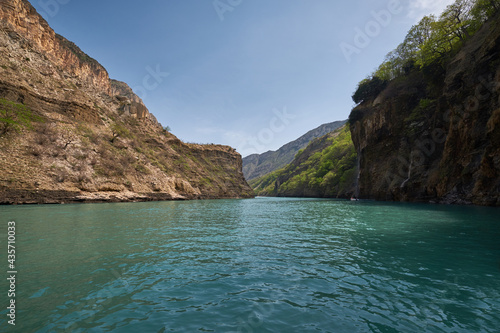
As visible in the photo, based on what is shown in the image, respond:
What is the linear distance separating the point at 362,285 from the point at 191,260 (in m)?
5.27

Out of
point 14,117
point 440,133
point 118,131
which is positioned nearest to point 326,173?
point 440,133

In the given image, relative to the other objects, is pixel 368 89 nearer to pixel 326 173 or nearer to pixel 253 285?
pixel 326 173

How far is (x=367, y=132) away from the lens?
54344 millimetres

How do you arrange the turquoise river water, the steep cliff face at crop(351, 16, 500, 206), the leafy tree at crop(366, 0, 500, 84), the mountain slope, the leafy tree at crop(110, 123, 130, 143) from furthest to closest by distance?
the mountain slope, the leafy tree at crop(110, 123, 130, 143), the leafy tree at crop(366, 0, 500, 84), the steep cliff face at crop(351, 16, 500, 206), the turquoise river water

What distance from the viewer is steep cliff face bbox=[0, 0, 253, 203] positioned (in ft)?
106

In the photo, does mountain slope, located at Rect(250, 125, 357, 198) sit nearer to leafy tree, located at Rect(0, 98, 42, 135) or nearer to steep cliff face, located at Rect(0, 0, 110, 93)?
leafy tree, located at Rect(0, 98, 42, 135)

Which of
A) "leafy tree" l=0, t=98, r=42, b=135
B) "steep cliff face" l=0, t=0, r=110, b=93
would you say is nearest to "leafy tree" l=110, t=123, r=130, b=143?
"leafy tree" l=0, t=98, r=42, b=135

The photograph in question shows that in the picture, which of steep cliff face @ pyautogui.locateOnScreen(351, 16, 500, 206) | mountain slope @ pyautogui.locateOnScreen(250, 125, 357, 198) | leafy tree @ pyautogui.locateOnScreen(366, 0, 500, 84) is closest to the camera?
steep cliff face @ pyautogui.locateOnScreen(351, 16, 500, 206)

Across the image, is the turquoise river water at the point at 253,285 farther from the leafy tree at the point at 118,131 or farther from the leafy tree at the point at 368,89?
the leafy tree at the point at 368,89

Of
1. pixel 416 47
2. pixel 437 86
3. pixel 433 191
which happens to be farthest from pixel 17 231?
pixel 416 47

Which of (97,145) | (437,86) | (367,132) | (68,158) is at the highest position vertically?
(437,86)

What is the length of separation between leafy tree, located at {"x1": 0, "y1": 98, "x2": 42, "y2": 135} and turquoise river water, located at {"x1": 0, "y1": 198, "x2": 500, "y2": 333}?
32.1 meters

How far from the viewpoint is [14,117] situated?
35375mm

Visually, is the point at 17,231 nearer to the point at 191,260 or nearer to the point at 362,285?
→ the point at 191,260
